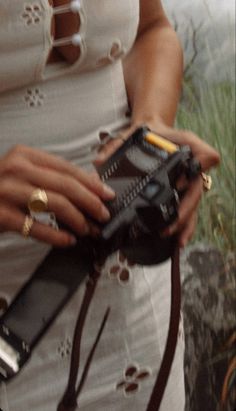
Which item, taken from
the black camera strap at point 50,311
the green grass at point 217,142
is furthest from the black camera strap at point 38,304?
the green grass at point 217,142

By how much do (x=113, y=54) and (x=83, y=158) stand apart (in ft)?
0.31

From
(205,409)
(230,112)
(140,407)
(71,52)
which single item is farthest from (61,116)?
(205,409)

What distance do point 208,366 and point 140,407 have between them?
2.04 ft

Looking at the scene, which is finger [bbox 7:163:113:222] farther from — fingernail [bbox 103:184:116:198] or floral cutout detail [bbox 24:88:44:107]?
floral cutout detail [bbox 24:88:44:107]

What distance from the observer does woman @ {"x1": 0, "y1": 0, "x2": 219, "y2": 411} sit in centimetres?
57

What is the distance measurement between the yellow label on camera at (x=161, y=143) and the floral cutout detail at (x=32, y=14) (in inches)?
5.0

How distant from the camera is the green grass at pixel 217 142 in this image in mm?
1199

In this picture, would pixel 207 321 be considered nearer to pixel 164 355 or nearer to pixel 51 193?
pixel 164 355

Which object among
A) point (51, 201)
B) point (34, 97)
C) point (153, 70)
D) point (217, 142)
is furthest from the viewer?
point (217, 142)

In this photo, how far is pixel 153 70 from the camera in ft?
2.35

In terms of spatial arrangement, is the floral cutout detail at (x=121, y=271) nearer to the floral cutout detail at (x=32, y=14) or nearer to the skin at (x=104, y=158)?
the skin at (x=104, y=158)

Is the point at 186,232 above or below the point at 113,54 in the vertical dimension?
below

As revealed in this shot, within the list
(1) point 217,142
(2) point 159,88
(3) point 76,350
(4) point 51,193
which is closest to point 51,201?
(4) point 51,193

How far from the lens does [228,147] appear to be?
1.26 m
